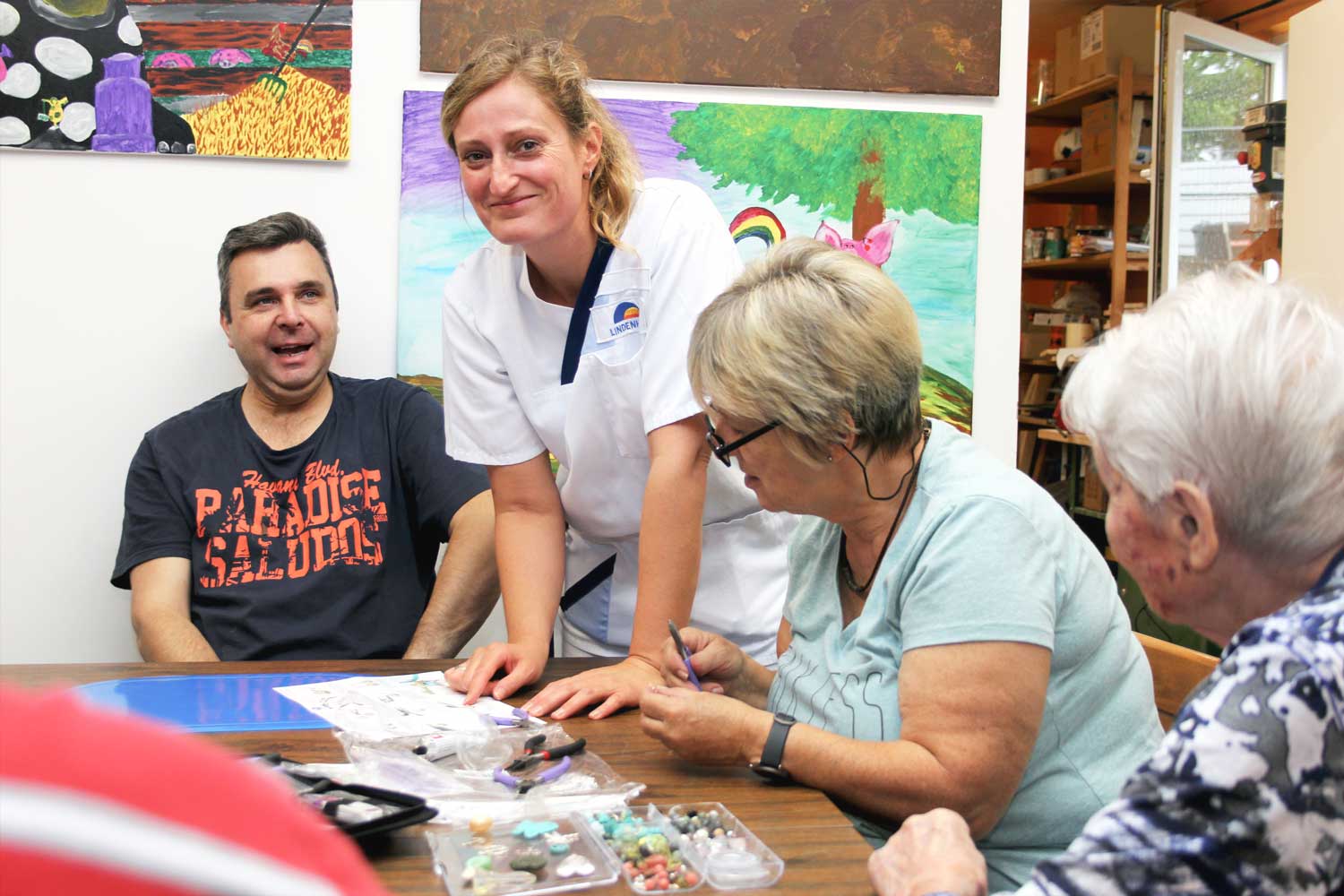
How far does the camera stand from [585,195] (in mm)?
1859

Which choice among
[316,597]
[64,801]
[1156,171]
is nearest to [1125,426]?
[64,801]

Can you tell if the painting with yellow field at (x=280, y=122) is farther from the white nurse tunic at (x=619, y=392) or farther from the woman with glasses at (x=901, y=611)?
the woman with glasses at (x=901, y=611)

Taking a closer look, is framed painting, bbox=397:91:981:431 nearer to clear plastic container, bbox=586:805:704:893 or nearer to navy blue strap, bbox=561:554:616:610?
navy blue strap, bbox=561:554:616:610

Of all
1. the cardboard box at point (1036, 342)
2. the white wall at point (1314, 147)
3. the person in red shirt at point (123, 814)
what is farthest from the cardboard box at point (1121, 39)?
the person in red shirt at point (123, 814)

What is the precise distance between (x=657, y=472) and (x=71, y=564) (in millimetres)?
1494

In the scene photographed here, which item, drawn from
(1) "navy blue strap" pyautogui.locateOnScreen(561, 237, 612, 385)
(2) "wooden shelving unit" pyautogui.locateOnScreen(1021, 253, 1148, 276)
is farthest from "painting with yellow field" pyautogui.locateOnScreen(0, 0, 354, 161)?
(2) "wooden shelving unit" pyautogui.locateOnScreen(1021, 253, 1148, 276)

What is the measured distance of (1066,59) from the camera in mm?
6574

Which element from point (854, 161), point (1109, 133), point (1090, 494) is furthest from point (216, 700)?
point (1109, 133)

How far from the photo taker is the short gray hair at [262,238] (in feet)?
7.96

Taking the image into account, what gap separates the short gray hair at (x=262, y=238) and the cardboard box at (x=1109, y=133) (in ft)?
15.2

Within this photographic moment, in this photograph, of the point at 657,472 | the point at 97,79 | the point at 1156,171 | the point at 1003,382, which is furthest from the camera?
the point at 1156,171

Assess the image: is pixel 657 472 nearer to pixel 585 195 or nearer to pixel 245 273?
pixel 585 195

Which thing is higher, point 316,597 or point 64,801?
point 64,801

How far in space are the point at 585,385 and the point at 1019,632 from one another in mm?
878
